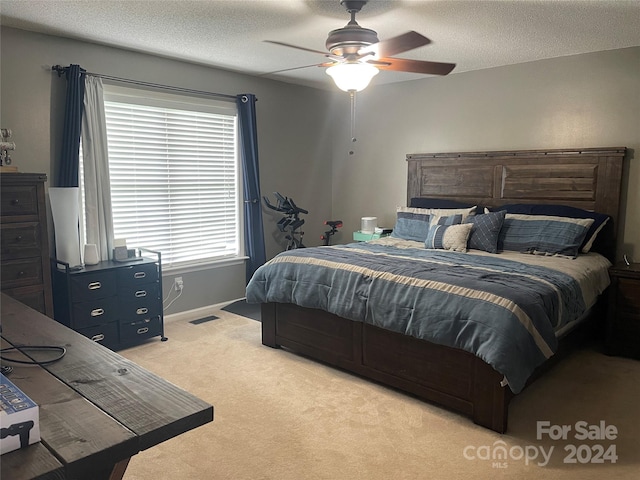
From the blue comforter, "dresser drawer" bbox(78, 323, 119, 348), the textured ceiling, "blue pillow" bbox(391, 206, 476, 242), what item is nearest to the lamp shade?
the textured ceiling

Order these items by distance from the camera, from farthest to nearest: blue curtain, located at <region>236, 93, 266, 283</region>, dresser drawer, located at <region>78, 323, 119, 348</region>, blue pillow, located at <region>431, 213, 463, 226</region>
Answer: blue curtain, located at <region>236, 93, 266, 283</region> < blue pillow, located at <region>431, 213, 463, 226</region> < dresser drawer, located at <region>78, 323, 119, 348</region>

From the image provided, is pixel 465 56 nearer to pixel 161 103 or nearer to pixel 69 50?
pixel 161 103

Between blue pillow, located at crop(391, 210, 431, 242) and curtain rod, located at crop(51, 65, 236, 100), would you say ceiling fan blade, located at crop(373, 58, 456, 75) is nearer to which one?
blue pillow, located at crop(391, 210, 431, 242)

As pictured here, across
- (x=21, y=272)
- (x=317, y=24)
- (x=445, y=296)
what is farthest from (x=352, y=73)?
(x=21, y=272)

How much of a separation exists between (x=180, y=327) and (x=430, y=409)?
8.32 feet

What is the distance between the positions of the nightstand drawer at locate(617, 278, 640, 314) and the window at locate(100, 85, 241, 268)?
3.61 meters

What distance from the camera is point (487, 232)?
415cm

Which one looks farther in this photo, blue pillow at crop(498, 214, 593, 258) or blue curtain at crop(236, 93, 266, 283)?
blue curtain at crop(236, 93, 266, 283)

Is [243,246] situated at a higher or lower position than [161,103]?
lower

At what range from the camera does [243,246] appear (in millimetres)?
5316

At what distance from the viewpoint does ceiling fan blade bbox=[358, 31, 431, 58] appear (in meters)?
2.79

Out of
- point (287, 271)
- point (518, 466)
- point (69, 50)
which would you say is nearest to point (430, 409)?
point (518, 466)

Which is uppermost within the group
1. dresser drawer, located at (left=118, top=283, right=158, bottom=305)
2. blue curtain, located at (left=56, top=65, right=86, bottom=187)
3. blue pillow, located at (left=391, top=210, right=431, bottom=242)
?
blue curtain, located at (left=56, top=65, right=86, bottom=187)

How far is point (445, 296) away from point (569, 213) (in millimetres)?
2077
